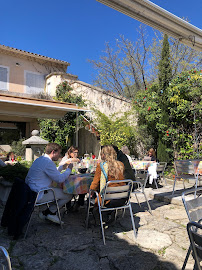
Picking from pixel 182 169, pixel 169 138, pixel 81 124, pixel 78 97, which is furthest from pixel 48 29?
pixel 182 169

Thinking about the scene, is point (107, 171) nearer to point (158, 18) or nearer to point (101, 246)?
point (101, 246)

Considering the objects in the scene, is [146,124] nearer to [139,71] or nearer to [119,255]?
[119,255]

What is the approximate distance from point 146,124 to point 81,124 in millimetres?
3480

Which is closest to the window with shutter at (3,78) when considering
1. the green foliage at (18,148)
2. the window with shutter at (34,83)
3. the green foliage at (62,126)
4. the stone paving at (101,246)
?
the window with shutter at (34,83)

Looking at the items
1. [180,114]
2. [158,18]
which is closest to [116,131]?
[180,114]

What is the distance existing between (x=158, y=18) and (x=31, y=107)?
24.4ft

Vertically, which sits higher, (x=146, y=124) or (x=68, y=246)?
(x=146, y=124)

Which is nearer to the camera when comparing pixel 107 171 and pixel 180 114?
pixel 107 171

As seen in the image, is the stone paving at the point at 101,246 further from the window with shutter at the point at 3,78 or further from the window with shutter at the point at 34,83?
the window with shutter at the point at 34,83

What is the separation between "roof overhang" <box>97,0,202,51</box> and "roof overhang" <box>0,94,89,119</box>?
660 cm

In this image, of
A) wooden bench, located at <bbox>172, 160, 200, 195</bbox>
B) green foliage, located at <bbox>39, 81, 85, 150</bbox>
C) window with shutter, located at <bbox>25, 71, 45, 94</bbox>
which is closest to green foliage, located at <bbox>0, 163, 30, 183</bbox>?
wooden bench, located at <bbox>172, 160, 200, 195</bbox>

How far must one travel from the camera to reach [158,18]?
239cm

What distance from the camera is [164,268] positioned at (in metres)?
2.50

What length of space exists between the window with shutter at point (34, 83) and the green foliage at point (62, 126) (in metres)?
3.82
